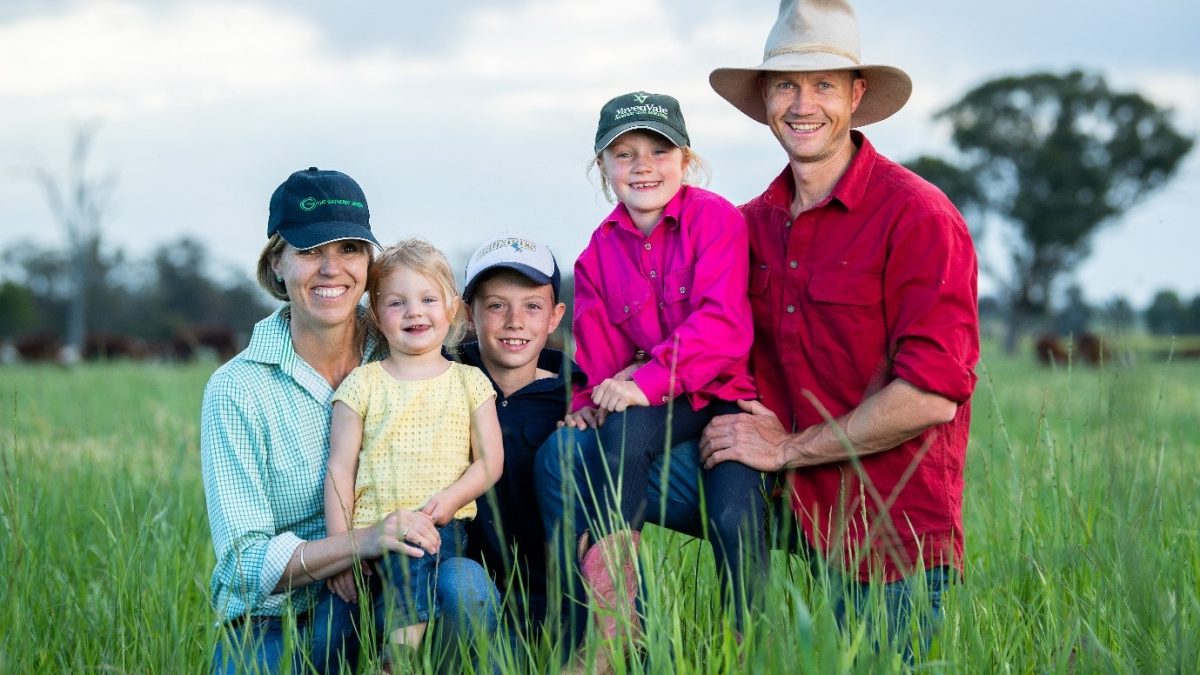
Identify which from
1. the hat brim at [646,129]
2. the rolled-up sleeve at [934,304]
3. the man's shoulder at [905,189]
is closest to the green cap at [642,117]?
A: the hat brim at [646,129]

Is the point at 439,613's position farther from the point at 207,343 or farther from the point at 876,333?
the point at 207,343

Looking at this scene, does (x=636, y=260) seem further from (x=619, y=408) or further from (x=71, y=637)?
(x=71, y=637)

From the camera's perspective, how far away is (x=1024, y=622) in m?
3.64

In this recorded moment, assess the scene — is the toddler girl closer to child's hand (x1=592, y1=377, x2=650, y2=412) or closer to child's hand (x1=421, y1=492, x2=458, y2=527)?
child's hand (x1=421, y1=492, x2=458, y2=527)

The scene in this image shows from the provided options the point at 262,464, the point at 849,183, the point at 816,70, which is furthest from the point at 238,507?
the point at 816,70

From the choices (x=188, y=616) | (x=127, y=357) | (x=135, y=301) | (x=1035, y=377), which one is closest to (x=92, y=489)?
(x=188, y=616)

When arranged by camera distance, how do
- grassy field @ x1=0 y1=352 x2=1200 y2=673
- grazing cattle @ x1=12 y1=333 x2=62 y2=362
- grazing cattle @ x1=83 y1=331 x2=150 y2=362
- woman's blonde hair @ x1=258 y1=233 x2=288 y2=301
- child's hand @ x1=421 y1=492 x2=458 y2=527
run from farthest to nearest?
grazing cattle @ x1=12 y1=333 x2=62 y2=362
grazing cattle @ x1=83 y1=331 x2=150 y2=362
woman's blonde hair @ x1=258 y1=233 x2=288 y2=301
child's hand @ x1=421 y1=492 x2=458 y2=527
grassy field @ x1=0 y1=352 x2=1200 y2=673

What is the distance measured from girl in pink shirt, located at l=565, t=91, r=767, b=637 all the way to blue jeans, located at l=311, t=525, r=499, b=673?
0.31m

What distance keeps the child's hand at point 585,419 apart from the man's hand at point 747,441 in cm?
30

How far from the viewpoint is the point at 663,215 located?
3.71 metres

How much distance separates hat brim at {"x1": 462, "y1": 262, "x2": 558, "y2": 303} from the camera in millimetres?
3611

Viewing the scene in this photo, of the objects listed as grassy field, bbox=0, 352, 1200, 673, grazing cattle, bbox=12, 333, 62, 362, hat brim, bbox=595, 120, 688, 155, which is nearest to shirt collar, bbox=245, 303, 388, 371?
grassy field, bbox=0, 352, 1200, 673

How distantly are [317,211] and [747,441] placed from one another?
1.40 m

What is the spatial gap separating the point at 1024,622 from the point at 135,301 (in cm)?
5082
